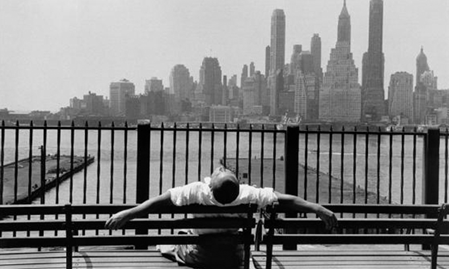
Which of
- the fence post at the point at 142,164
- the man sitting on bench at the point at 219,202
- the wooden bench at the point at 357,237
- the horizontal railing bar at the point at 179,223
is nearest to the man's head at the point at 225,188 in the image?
the man sitting on bench at the point at 219,202

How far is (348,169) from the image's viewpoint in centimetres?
6316

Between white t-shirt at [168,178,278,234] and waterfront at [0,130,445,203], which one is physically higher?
white t-shirt at [168,178,278,234]

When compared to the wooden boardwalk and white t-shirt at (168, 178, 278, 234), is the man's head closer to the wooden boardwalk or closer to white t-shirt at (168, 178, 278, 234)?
white t-shirt at (168, 178, 278, 234)

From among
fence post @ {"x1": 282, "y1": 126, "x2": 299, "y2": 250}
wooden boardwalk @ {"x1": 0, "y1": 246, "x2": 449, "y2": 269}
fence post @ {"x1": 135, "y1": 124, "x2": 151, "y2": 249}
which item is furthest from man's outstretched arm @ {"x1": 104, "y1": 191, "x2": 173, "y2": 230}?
fence post @ {"x1": 282, "y1": 126, "x2": 299, "y2": 250}

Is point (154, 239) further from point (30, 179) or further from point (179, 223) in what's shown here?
point (30, 179)

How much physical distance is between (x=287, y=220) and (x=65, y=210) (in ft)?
4.62

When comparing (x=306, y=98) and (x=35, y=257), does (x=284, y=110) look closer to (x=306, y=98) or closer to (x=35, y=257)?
(x=306, y=98)

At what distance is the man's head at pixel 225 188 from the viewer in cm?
335

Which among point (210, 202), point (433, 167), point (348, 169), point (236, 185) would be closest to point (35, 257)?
point (210, 202)

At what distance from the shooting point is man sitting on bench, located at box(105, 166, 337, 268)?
11.1ft

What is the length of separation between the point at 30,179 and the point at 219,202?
498 cm

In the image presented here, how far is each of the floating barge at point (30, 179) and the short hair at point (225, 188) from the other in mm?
2582

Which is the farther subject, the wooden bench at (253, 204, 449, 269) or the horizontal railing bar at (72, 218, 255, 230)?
the wooden bench at (253, 204, 449, 269)

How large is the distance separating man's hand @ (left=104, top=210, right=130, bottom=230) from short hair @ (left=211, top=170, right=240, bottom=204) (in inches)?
22.4
